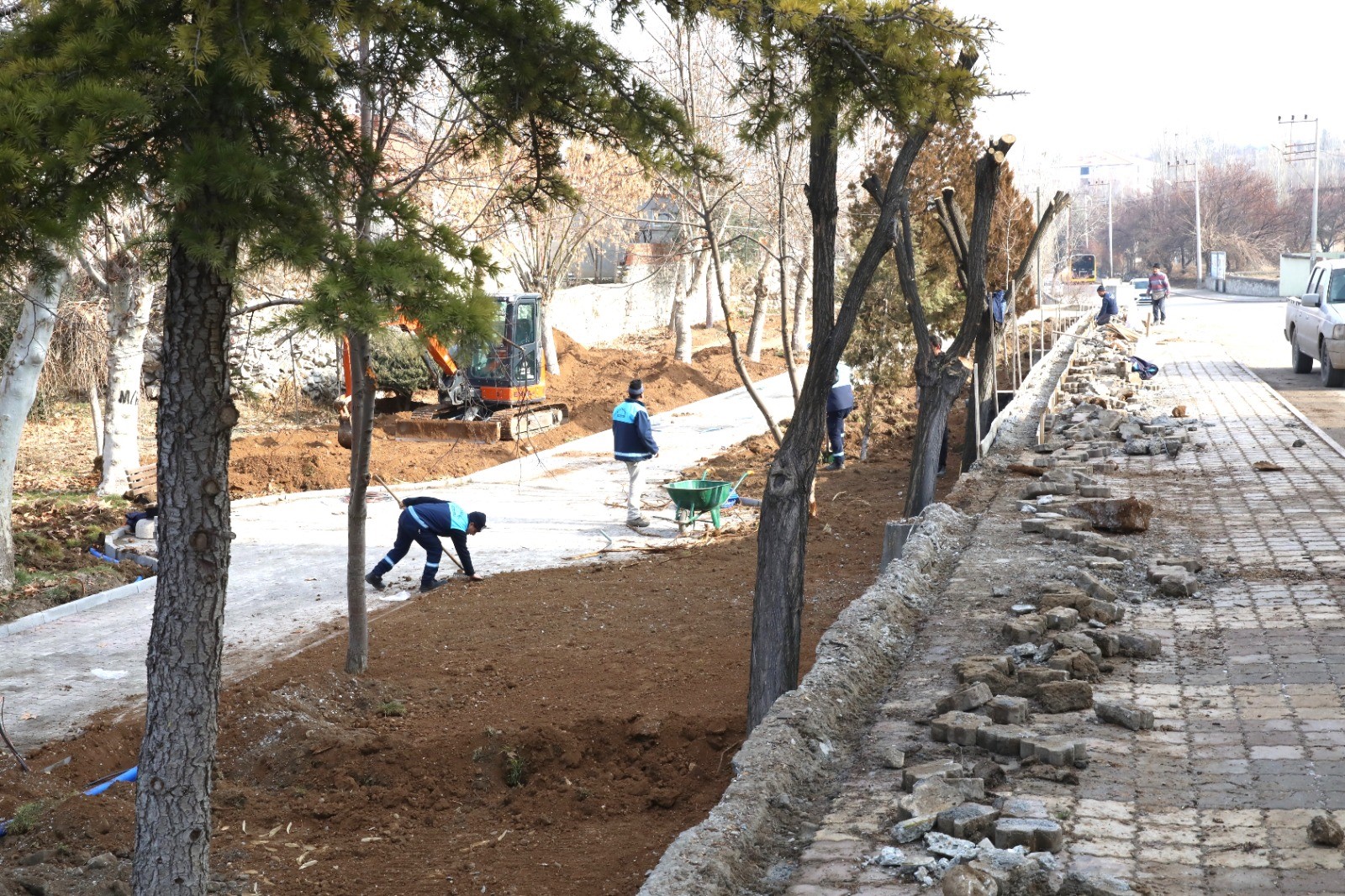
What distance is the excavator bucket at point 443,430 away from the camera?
19750 millimetres

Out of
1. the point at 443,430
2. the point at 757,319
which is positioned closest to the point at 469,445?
the point at 443,430

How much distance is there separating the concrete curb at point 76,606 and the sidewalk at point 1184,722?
681cm

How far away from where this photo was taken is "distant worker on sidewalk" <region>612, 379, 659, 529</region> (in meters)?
13.1

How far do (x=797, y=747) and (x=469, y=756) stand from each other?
2762 millimetres

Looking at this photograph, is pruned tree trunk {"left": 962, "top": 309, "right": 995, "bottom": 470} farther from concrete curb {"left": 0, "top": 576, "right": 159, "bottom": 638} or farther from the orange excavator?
concrete curb {"left": 0, "top": 576, "right": 159, "bottom": 638}

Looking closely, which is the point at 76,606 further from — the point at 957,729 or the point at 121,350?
the point at 957,729

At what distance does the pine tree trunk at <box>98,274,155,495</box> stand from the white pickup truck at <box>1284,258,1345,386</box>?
1788 centimetres

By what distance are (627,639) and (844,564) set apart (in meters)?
Answer: 2.78

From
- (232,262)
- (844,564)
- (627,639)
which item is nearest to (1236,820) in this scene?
(232,262)

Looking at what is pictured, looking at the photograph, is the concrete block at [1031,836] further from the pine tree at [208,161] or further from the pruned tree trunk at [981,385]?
the pruned tree trunk at [981,385]

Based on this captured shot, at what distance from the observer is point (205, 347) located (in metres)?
4.60

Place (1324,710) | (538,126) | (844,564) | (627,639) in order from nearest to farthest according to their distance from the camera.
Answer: (1324,710) < (538,126) < (627,639) < (844,564)

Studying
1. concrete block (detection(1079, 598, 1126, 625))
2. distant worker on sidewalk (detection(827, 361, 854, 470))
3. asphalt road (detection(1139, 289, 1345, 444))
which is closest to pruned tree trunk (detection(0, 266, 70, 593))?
distant worker on sidewalk (detection(827, 361, 854, 470))

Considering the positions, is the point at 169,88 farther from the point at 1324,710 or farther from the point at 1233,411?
the point at 1233,411
